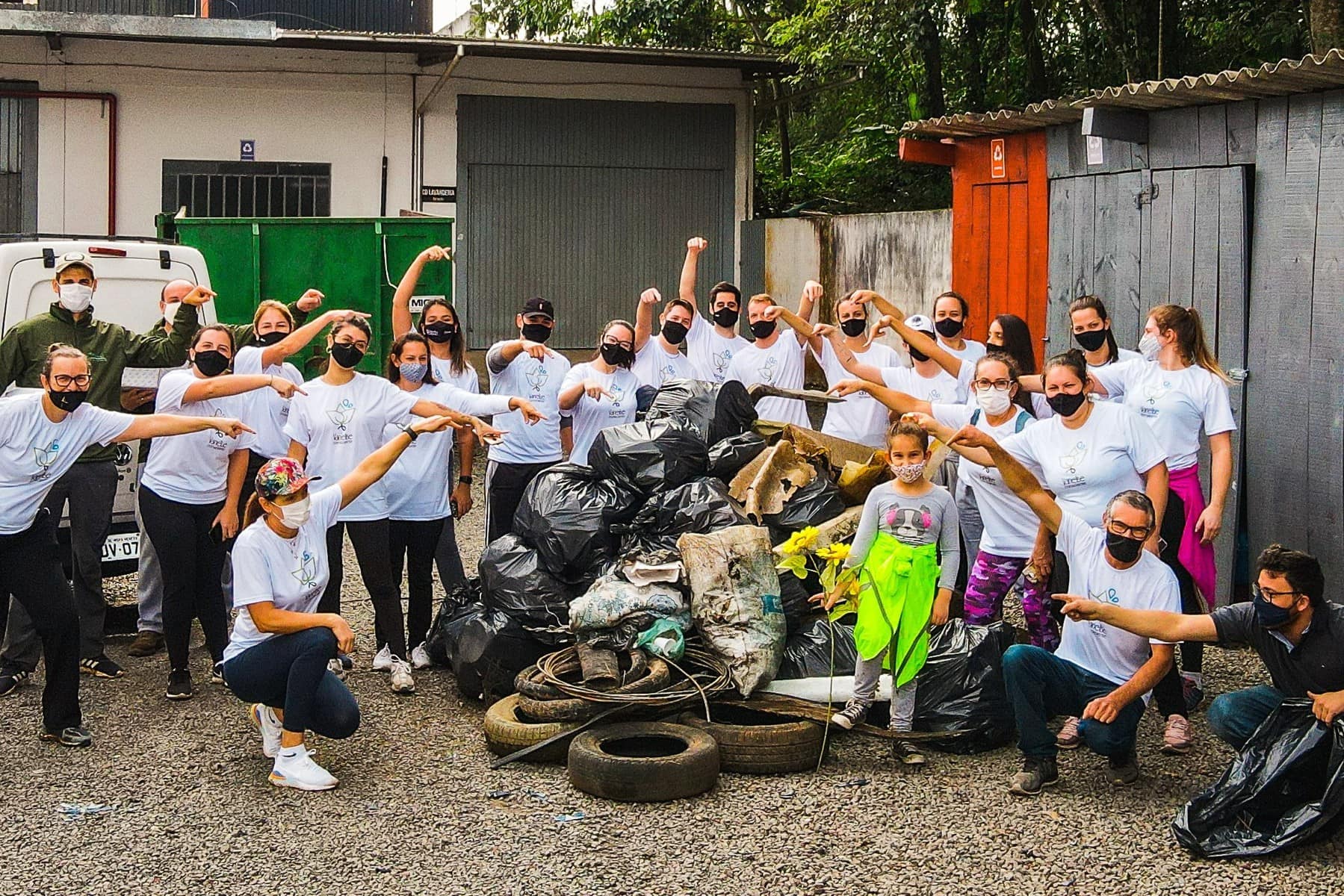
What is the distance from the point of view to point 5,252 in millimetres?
7922

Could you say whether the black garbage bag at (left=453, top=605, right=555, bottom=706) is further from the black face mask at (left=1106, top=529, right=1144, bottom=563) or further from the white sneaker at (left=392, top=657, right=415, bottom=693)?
the black face mask at (left=1106, top=529, right=1144, bottom=563)

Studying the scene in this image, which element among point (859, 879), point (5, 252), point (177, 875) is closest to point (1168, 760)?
point (859, 879)

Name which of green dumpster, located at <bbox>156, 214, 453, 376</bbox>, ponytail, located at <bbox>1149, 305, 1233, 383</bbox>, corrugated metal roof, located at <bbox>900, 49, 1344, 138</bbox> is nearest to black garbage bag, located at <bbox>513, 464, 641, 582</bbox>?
ponytail, located at <bbox>1149, 305, 1233, 383</bbox>

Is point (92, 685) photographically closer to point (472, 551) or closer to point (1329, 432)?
point (472, 551)

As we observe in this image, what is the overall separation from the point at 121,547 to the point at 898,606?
401 centimetres

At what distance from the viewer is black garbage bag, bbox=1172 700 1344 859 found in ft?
16.1

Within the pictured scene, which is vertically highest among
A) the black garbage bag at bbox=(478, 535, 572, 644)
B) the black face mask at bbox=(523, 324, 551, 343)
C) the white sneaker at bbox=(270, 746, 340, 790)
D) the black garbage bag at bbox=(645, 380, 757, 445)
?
the black face mask at bbox=(523, 324, 551, 343)

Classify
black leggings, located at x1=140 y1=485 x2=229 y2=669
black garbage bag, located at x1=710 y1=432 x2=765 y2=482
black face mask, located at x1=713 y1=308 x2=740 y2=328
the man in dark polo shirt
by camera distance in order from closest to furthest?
the man in dark polo shirt < black leggings, located at x1=140 y1=485 x2=229 y2=669 < black garbage bag, located at x1=710 y1=432 x2=765 y2=482 < black face mask, located at x1=713 y1=308 x2=740 y2=328

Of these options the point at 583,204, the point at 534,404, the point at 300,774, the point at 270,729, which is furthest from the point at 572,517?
the point at 583,204

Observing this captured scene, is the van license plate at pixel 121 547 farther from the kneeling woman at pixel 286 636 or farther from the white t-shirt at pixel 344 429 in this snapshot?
the kneeling woman at pixel 286 636

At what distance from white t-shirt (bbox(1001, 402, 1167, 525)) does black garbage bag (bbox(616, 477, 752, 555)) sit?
1.43 metres

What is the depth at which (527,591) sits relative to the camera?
6750 millimetres

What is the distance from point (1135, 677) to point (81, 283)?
491 centimetres

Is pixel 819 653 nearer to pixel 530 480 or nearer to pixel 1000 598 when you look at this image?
pixel 1000 598
